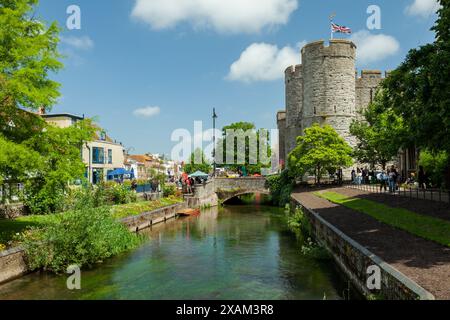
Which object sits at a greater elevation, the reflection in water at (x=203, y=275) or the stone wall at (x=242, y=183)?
the stone wall at (x=242, y=183)

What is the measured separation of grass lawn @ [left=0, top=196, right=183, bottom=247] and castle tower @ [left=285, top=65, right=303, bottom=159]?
23.7 m

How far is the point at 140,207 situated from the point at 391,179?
754 inches

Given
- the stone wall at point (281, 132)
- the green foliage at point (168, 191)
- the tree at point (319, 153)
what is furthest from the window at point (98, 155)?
the stone wall at point (281, 132)

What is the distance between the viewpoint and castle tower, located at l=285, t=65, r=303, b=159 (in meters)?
55.8

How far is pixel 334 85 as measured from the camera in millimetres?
46906

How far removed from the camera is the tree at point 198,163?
110 meters

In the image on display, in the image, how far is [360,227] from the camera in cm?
1667

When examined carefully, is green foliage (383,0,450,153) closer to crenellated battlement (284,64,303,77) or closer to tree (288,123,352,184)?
tree (288,123,352,184)

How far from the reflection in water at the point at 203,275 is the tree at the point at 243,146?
50628 mm

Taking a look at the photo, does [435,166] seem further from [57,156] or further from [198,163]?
[198,163]

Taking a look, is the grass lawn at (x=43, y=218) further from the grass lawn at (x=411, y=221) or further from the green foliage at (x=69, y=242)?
the grass lawn at (x=411, y=221)

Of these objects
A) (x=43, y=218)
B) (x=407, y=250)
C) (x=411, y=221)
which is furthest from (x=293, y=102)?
(x=407, y=250)

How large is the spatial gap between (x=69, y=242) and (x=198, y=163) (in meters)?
95.3
